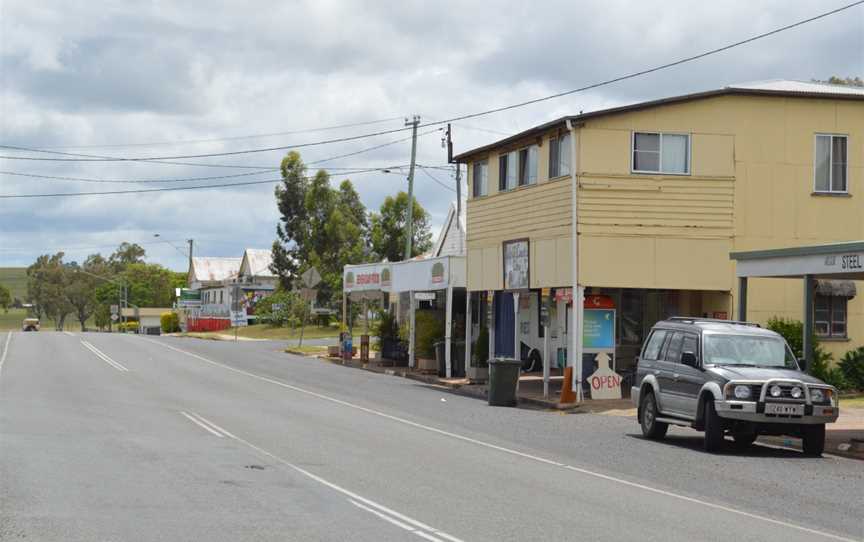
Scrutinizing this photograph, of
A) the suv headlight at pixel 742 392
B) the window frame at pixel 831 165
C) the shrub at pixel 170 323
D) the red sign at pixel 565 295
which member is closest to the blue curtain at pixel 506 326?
the red sign at pixel 565 295

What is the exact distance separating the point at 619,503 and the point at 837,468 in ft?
17.9

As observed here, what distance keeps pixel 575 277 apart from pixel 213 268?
102162 mm

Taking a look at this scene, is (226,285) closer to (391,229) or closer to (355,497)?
(391,229)

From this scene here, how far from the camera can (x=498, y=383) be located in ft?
86.1

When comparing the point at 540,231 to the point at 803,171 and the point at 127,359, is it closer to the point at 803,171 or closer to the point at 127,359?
the point at 803,171

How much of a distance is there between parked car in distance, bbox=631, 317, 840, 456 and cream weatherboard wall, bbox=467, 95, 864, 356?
7.42 meters

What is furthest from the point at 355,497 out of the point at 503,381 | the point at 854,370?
the point at 854,370

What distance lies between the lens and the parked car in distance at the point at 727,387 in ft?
55.2

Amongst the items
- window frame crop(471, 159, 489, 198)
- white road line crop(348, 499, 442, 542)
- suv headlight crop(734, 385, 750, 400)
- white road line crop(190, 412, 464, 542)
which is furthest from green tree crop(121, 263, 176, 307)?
white road line crop(348, 499, 442, 542)

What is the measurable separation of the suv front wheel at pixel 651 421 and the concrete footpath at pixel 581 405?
73.8 inches

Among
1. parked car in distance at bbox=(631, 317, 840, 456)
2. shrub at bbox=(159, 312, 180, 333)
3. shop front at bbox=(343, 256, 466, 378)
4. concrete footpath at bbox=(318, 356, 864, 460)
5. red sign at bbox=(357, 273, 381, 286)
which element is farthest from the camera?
shrub at bbox=(159, 312, 180, 333)

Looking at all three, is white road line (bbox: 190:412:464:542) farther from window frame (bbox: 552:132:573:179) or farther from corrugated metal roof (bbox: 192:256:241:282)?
corrugated metal roof (bbox: 192:256:241:282)

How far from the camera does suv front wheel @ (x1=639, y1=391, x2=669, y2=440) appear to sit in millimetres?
19109

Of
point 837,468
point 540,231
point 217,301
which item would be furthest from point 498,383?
point 217,301
